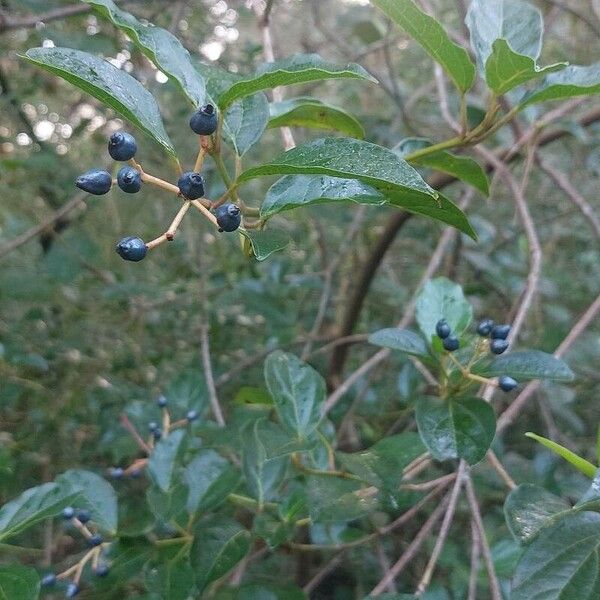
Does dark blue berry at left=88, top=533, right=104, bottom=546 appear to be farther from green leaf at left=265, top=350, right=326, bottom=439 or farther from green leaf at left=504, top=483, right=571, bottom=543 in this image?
green leaf at left=504, top=483, right=571, bottom=543

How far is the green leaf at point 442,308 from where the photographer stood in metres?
0.73

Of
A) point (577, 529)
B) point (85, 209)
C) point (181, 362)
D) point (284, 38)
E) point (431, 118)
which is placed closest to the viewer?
point (577, 529)

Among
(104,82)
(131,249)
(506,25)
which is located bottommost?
(131,249)

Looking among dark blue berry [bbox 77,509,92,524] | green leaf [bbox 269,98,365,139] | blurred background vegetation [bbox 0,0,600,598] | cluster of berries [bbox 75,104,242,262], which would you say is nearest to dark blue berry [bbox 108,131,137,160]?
cluster of berries [bbox 75,104,242,262]

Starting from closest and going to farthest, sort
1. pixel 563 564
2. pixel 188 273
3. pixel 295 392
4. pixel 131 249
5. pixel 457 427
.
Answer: pixel 131 249
pixel 563 564
pixel 457 427
pixel 295 392
pixel 188 273

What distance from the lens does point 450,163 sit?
636 millimetres

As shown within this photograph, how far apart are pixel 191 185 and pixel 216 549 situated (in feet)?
1.31

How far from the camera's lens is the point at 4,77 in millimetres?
1597

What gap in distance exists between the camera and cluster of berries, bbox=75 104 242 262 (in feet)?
1.35

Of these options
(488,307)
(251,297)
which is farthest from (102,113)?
(488,307)

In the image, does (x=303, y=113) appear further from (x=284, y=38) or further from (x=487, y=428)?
(x=284, y=38)

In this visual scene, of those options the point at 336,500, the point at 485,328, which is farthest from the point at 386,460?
the point at 485,328

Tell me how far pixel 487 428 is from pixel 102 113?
56.5 inches

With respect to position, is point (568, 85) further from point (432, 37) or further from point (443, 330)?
point (443, 330)
